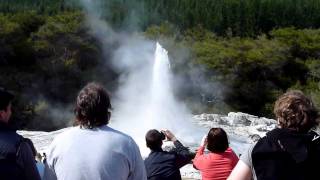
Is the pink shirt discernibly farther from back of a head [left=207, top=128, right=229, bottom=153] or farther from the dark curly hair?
the dark curly hair

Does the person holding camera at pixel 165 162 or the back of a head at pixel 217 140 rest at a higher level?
the back of a head at pixel 217 140

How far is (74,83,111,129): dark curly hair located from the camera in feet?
8.46

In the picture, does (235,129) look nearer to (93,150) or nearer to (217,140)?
(217,140)

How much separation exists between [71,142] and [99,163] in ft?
0.49

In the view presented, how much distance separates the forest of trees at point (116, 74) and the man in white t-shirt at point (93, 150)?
19.5 m

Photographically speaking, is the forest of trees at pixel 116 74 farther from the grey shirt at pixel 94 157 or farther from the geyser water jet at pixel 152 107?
the grey shirt at pixel 94 157

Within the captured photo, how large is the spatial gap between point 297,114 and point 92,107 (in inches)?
31.9

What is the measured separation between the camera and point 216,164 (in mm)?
3617

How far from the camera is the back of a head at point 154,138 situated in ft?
12.0

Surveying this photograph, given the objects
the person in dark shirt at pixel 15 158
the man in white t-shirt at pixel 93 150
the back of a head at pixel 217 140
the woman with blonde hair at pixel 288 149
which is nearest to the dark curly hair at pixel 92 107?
the man in white t-shirt at pixel 93 150

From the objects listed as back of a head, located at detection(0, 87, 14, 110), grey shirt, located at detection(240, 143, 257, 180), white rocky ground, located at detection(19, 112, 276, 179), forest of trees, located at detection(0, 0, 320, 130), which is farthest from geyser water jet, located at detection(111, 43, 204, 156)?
grey shirt, located at detection(240, 143, 257, 180)

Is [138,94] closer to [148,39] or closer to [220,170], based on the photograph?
[148,39]

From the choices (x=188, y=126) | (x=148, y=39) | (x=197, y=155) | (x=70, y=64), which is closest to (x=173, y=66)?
(x=148, y=39)

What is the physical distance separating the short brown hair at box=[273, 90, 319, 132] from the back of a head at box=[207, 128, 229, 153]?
0.99m
